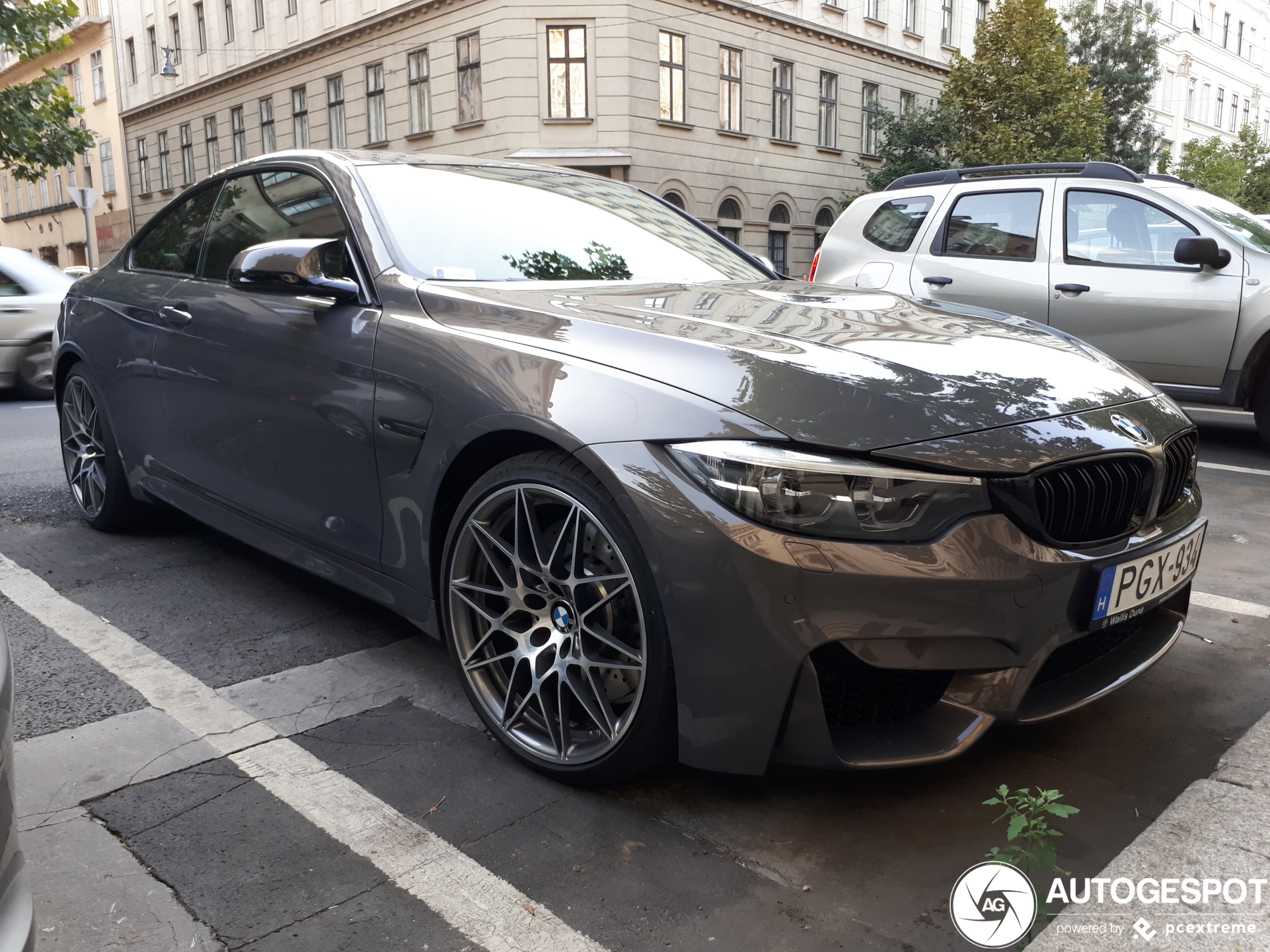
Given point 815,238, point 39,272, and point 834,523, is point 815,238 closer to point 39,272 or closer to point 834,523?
point 39,272

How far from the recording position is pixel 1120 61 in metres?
35.1

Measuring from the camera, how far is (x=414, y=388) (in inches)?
107

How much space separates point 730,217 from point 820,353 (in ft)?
83.7

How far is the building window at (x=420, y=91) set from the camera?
26.3m

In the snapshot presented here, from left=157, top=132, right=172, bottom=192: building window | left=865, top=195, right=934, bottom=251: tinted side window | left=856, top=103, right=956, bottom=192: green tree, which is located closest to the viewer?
left=865, top=195, right=934, bottom=251: tinted side window

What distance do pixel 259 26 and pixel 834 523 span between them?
115 feet

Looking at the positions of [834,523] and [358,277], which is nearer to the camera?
[834,523]

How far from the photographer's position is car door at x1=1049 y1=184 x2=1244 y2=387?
662cm

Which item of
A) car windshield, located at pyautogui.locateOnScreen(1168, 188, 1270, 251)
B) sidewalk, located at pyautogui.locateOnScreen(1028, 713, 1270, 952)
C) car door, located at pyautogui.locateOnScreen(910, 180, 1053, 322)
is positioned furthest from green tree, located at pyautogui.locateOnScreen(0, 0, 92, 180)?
sidewalk, located at pyautogui.locateOnScreen(1028, 713, 1270, 952)

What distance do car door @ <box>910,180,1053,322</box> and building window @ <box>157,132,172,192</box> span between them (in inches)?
1417

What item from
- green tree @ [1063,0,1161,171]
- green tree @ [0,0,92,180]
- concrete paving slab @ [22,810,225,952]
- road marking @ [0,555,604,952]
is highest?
green tree @ [1063,0,1161,171]

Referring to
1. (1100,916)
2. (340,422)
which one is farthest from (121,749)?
(1100,916)

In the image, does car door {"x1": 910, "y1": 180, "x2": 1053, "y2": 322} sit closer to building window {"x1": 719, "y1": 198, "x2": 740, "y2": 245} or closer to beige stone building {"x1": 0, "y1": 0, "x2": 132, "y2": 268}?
building window {"x1": 719, "y1": 198, "x2": 740, "y2": 245}

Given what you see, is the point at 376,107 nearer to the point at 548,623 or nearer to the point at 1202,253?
the point at 1202,253
